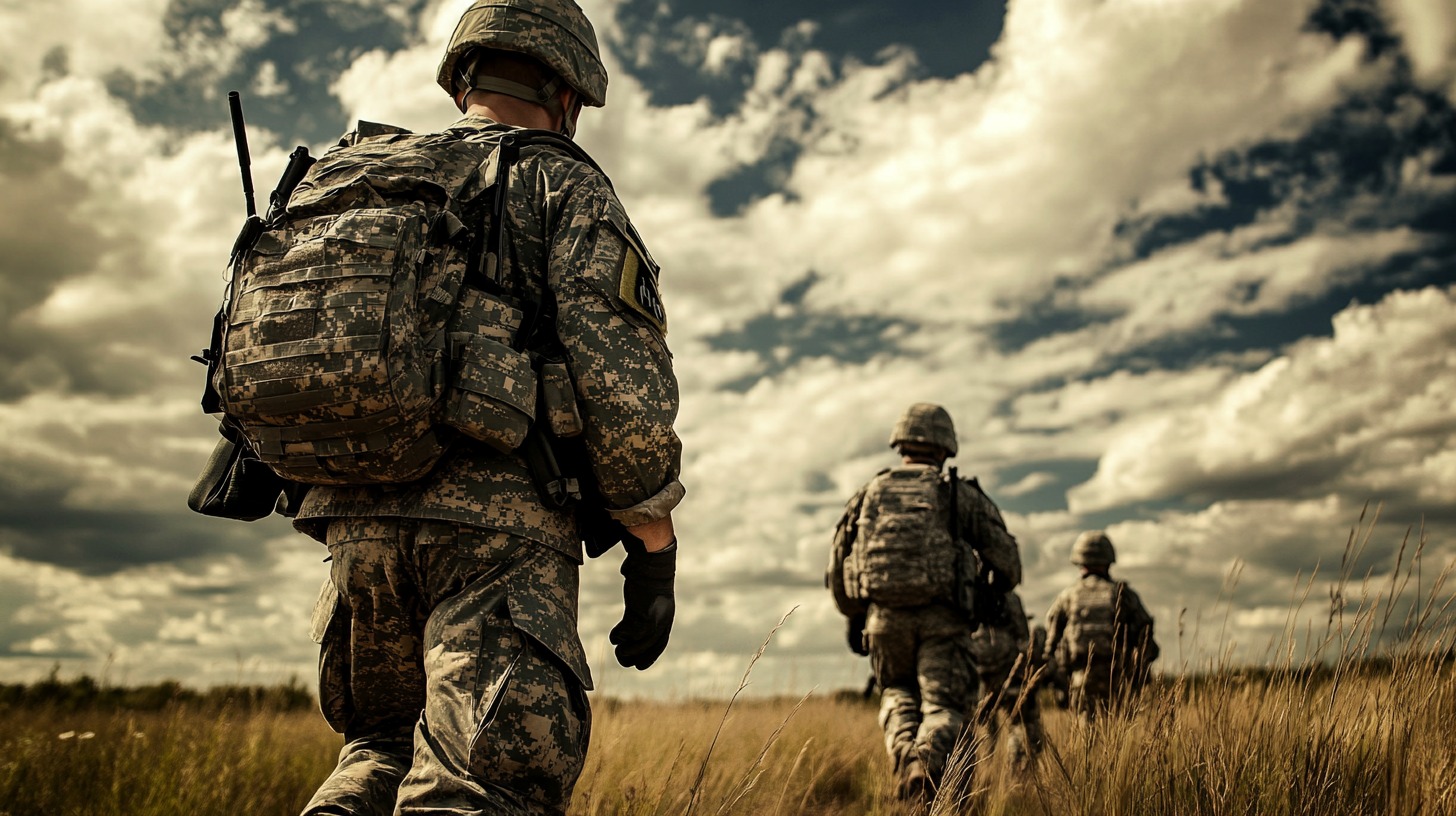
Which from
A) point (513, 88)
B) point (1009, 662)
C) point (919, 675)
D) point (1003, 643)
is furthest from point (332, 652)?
point (1009, 662)

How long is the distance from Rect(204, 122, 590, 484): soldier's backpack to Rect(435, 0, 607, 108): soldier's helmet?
48 centimetres

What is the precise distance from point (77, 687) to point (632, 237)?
9.91m

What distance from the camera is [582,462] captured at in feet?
8.03

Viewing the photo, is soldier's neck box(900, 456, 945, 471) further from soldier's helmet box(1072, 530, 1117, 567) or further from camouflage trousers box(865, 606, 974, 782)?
soldier's helmet box(1072, 530, 1117, 567)

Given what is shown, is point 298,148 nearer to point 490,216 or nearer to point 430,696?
point 490,216

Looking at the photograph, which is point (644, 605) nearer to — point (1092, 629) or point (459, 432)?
point (459, 432)

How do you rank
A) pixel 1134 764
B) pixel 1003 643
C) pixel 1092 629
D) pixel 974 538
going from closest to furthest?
pixel 1134 764 < pixel 974 538 < pixel 1003 643 < pixel 1092 629

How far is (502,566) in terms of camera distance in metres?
2.23

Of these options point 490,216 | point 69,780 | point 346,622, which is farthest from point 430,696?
point 69,780

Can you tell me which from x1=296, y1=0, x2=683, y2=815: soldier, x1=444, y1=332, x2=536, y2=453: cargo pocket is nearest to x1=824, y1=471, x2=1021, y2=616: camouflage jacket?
x1=296, y1=0, x2=683, y2=815: soldier

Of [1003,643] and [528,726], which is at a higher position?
[528,726]

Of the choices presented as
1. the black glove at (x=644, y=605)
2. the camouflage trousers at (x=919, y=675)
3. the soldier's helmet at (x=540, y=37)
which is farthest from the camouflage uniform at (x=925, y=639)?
the soldier's helmet at (x=540, y=37)

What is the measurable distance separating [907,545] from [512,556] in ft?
14.6

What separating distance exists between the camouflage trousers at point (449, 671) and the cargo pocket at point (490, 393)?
0.23 meters
